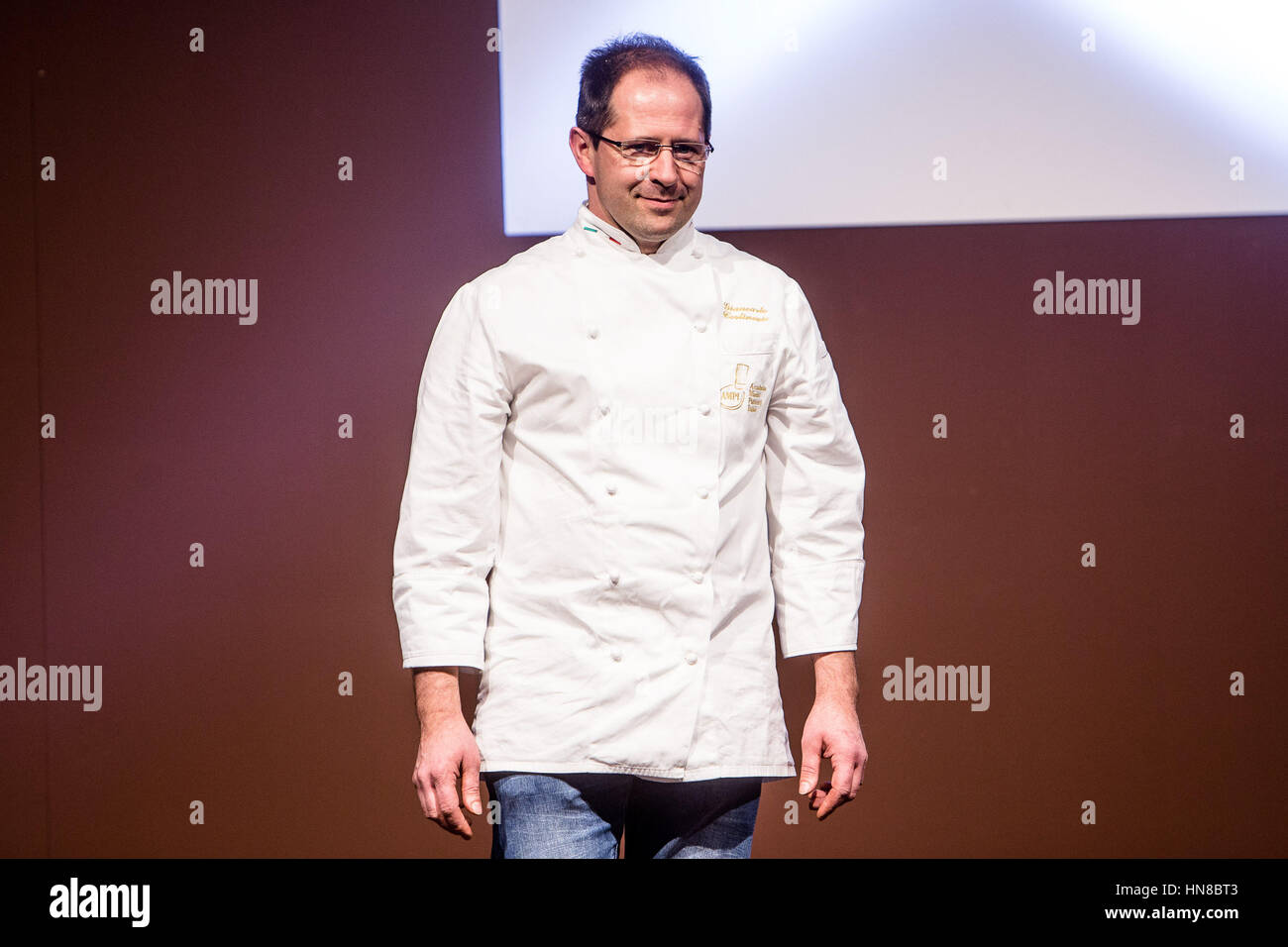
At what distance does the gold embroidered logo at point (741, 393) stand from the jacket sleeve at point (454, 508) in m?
0.26

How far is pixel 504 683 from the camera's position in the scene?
1421 millimetres

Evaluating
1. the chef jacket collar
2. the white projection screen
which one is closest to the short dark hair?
the chef jacket collar

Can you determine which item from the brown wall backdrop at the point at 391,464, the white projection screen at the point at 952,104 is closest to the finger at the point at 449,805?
the brown wall backdrop at the point at 391,464

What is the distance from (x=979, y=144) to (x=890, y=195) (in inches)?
6.9

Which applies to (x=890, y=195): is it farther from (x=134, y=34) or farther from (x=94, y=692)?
(x=94, y=692)

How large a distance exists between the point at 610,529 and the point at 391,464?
3.12ft

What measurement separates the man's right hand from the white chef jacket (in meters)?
0.04

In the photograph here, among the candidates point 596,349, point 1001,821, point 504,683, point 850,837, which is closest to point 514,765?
point 504,683

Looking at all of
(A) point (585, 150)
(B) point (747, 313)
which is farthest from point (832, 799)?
(A) point (585, 150)

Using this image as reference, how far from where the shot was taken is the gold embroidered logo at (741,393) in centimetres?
148

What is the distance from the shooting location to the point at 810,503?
5.01 feet

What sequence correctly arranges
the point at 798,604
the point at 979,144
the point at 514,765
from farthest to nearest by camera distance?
1. the point at 979,144
2. the point at 798,604
3. the point at 514,765

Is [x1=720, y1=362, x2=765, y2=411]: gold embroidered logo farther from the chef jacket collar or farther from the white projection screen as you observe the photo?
the white projection screen

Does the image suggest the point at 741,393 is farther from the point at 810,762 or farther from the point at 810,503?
the point at 810,762
